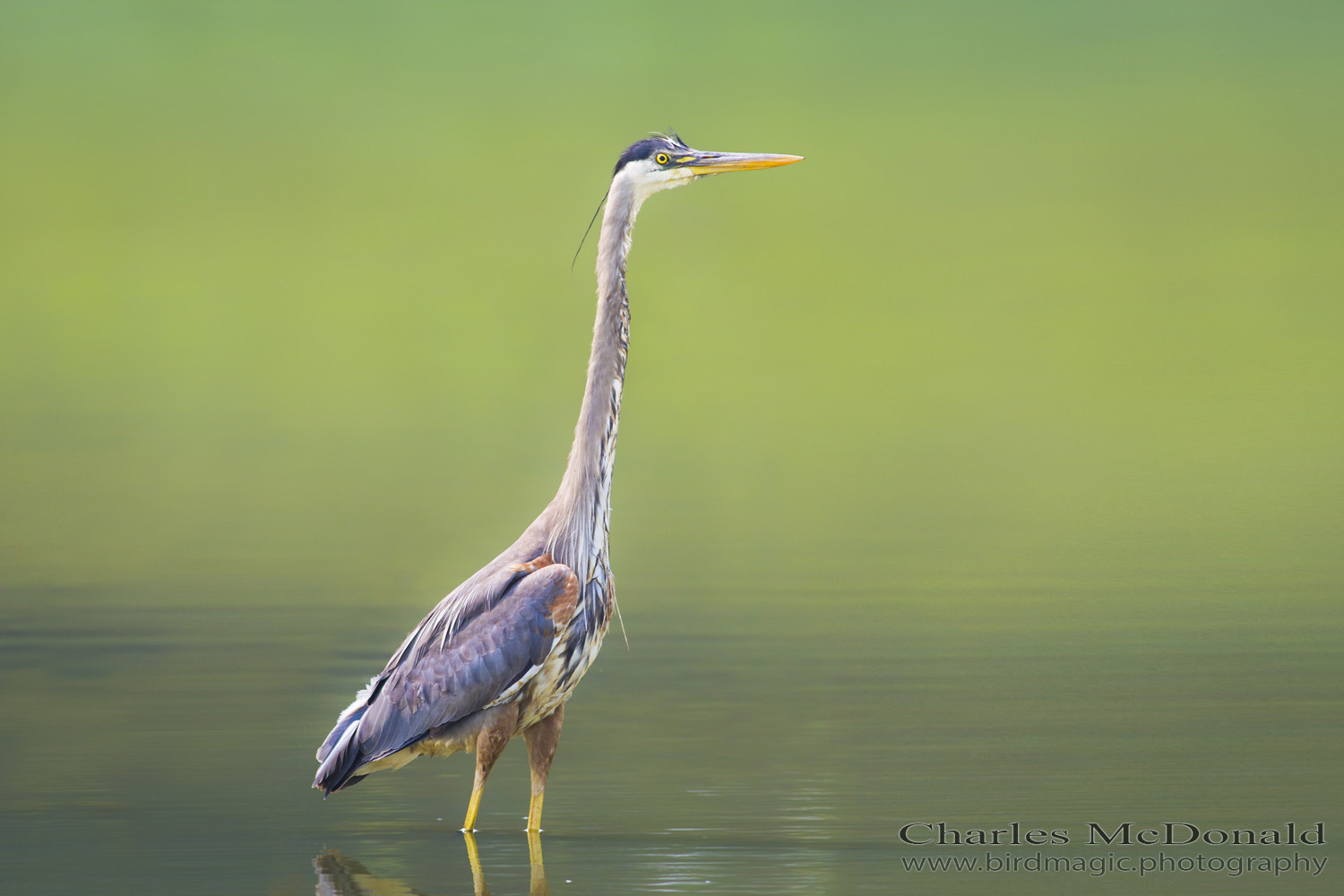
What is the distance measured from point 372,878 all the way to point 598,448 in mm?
2012

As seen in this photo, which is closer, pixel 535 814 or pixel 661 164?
pixel 535 814

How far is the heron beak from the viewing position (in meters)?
8.31

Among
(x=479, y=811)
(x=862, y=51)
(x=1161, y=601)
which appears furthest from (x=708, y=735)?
(x=862, y=51)

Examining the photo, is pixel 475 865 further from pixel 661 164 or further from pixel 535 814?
pixel 661 164

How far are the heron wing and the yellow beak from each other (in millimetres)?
1852

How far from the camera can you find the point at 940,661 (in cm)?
1159

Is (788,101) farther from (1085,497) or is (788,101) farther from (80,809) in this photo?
(80,809)

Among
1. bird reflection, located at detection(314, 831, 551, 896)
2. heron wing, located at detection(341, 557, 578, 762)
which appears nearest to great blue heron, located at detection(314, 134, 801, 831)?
heron wing, located at detection(341, 557, 578, 762)

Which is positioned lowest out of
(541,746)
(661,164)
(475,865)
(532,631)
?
(475,865)

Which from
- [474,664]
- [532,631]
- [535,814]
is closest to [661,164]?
[532,631]

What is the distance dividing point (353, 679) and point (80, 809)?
9.24 ft

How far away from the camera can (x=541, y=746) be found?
7891 mm

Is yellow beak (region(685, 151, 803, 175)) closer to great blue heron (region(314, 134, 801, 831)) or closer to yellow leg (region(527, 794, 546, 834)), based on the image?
great blue heron (region(314, 134, 801, 831))

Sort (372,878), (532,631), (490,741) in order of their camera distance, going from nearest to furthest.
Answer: (372,878) < (532,631) < (490,741)
